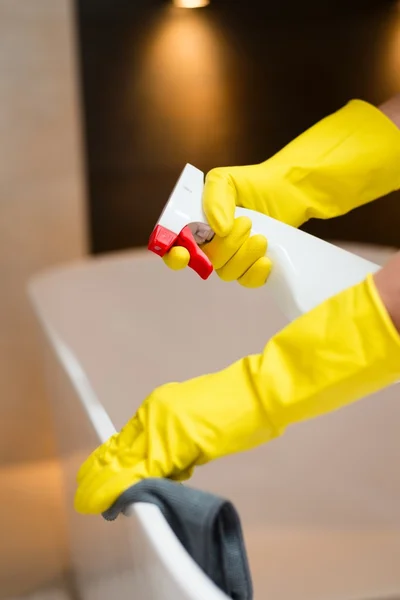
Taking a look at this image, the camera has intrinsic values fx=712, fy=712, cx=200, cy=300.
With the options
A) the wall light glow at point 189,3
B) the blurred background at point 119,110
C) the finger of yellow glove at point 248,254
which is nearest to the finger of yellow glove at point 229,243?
the finger of yellow glove at point 248,254

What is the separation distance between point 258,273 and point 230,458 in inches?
23.5

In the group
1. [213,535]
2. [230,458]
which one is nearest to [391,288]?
[213,535]

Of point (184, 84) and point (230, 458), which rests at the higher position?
point (184, 84)

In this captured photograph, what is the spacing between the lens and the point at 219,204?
0.75 m

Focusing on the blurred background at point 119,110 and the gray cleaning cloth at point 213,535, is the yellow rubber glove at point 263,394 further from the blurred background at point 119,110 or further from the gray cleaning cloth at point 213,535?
the blurred background at point 119,110

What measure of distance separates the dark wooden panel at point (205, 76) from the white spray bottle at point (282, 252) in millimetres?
696

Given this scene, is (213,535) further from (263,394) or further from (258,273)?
(258,273)

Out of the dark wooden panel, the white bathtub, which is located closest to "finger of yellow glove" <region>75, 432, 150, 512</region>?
the white bathtub

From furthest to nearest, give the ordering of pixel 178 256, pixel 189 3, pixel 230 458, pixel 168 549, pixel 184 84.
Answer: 1. pixel 184 84
2. pixel 189 3
3. pixel 230 458
4. pixel 178 256
5. pixel 168 549

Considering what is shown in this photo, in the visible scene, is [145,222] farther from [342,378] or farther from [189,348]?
[342,378]

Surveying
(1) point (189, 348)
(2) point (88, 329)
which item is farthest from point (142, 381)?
(2) point (88, 329)

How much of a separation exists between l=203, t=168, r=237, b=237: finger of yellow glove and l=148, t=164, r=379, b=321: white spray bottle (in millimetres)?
11

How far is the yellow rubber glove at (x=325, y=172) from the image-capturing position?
0.83 meters

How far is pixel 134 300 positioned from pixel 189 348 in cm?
28
